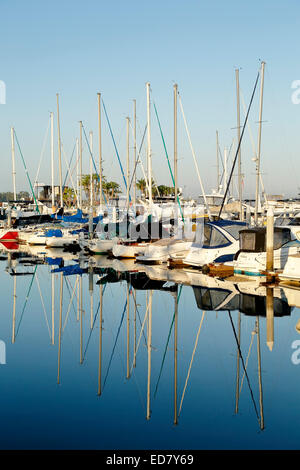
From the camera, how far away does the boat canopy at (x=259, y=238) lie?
23.0 meters

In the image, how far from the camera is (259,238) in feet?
75.6

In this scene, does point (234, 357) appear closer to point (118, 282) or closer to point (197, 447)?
point (197, 447)

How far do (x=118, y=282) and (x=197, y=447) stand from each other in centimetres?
1655

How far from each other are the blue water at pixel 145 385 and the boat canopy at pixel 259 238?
710cm

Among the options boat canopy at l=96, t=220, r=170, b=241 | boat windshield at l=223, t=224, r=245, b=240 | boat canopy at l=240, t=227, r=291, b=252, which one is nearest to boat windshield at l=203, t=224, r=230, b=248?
boat windshield at l=223, t=224, r=245, b=240

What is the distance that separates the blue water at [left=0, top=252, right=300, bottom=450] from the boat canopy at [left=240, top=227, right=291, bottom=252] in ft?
23.3

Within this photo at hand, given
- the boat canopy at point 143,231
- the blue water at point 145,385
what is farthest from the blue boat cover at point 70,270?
the blue water at point 145,385

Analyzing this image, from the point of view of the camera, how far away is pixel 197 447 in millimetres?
7449

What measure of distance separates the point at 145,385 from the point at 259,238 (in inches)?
550

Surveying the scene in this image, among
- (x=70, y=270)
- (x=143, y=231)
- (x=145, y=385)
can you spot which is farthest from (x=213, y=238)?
(x=145, y=385)

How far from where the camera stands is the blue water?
7852 millimetres

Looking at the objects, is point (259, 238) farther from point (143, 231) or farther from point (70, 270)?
point (143, 231)

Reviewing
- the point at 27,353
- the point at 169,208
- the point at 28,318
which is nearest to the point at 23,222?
the point at 169,208

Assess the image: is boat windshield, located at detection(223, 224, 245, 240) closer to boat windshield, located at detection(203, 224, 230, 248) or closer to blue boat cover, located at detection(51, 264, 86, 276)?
boat windshield, located at detection(203, 224, 230, 248)
